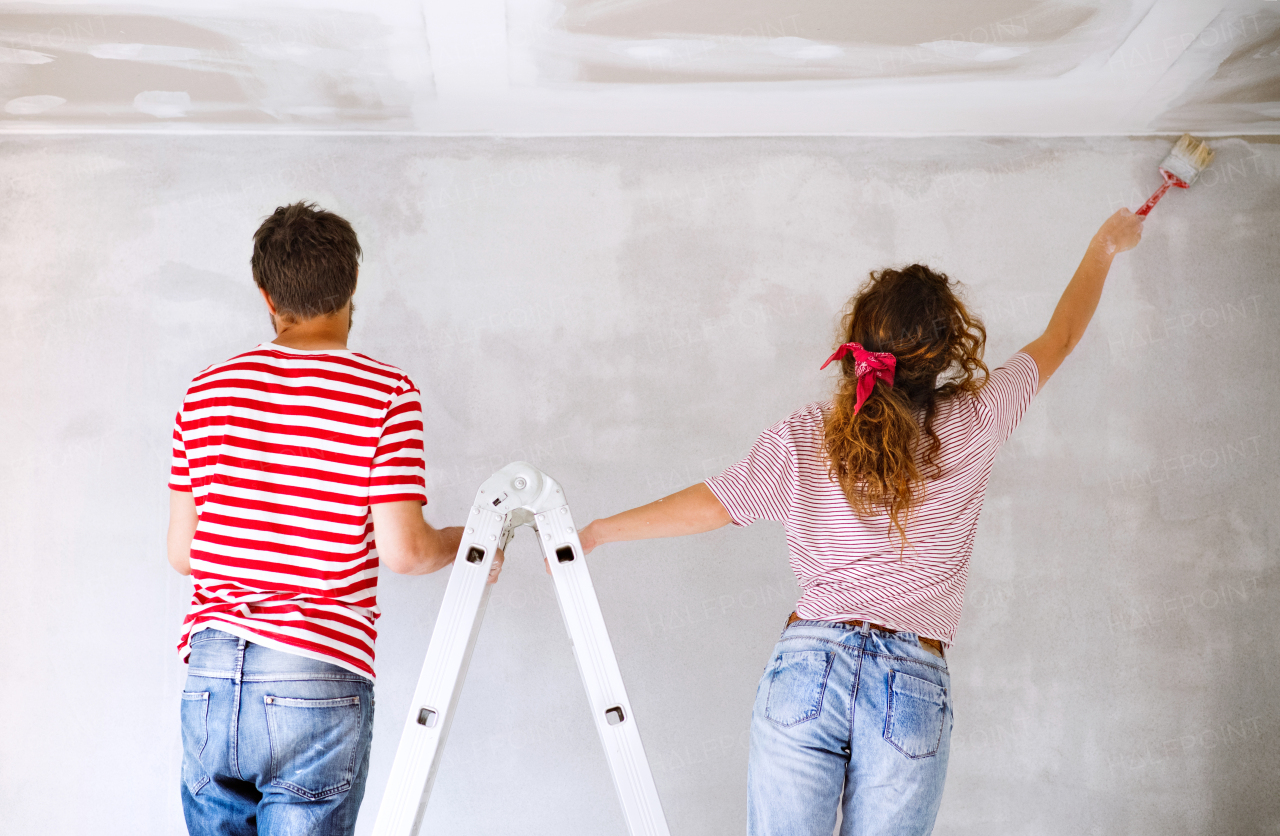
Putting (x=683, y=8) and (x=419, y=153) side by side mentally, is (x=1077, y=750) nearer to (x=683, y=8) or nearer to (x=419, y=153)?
(x=683, y=8)

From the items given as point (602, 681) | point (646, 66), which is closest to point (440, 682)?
point (602, 681)

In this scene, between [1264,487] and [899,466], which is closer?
[899,466]

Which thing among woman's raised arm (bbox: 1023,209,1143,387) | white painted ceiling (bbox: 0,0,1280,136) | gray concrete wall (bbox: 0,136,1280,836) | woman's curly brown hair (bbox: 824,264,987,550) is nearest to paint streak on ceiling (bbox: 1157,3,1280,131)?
white painted ceiling (bbox: 0,0,1280,136)

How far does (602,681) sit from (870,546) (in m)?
0.46

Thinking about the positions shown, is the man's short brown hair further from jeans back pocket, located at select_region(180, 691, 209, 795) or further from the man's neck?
jeans back pocket, located at select_region(180, 691, 209, 795)

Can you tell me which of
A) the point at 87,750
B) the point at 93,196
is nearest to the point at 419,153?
the point at 93,196

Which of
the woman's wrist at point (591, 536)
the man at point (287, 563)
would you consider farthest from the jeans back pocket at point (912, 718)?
the man at point (287, 563)

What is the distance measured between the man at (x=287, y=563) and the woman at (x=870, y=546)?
0.37 meters

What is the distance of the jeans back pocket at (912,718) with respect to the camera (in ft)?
4.33

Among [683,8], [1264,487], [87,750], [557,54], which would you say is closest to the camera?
[683,8]

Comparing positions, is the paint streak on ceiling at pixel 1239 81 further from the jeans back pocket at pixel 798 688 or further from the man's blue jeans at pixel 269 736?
the man's blue jeans at pixel 269 736

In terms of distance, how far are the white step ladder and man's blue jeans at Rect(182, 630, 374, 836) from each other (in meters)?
0.14

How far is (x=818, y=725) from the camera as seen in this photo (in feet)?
4.38

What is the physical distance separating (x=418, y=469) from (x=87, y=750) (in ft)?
4.59
